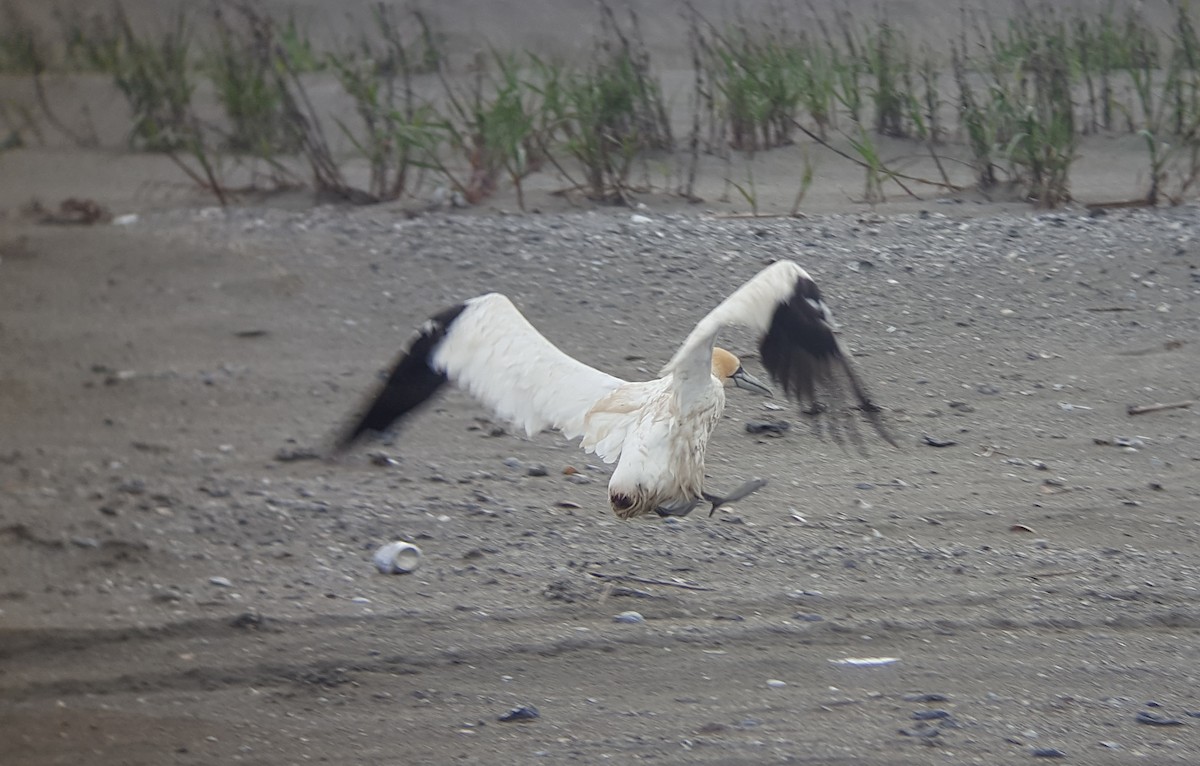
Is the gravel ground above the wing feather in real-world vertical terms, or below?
below

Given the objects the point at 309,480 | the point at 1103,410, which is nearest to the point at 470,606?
the point at 309,480

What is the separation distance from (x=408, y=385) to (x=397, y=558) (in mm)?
661

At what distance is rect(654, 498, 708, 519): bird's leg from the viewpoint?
4031 mm

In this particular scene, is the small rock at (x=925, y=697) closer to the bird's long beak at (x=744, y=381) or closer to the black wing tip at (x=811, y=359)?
the black wing tip at (x=811, y=359)

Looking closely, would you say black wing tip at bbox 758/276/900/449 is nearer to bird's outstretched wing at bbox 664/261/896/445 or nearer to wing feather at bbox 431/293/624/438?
bird's outstretched wing at bbox 664/261/896/445

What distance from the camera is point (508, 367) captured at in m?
4.25

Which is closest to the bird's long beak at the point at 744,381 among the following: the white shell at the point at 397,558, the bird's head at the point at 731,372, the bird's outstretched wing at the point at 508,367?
the bird's head at the point at 731,372

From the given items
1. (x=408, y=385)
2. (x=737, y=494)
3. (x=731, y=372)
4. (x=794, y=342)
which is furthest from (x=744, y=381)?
(x=408, y=385)

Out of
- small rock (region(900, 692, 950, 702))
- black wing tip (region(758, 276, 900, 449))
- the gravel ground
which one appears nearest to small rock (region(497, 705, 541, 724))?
the gravel ground

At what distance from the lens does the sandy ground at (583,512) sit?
3191 mm

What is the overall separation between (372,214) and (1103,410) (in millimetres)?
4089

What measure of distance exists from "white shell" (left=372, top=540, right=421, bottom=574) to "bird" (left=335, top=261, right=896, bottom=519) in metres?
0.52

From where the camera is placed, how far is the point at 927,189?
7723 millimetres

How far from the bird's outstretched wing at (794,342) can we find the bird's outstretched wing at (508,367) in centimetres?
40
